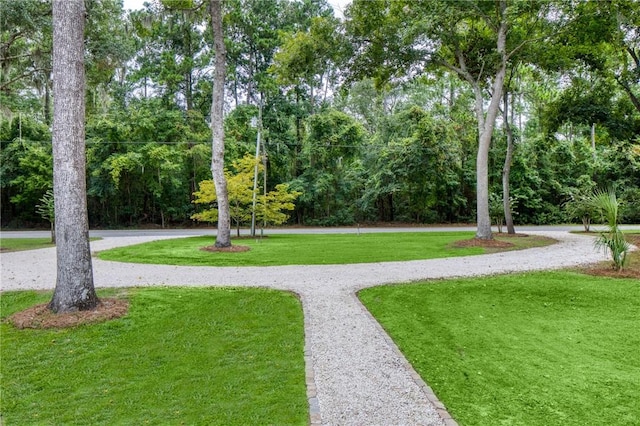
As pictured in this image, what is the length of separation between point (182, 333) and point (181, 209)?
72.3 feet

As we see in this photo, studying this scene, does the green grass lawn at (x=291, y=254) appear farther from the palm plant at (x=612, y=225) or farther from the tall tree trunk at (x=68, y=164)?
the tall tree trunk at (x=68, y=164)

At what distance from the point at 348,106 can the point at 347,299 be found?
29.0 metres

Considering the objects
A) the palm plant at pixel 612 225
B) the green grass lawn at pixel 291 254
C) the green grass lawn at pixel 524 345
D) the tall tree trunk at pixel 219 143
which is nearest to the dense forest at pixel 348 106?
the tall tree trunk at pixel 219 143

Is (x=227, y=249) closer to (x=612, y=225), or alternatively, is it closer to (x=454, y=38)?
(x=612, y=225)

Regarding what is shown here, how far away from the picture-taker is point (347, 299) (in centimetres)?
621

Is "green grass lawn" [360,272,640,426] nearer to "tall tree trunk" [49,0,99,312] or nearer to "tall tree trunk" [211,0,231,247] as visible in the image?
"tall tree trunk" [49,0,99,312]

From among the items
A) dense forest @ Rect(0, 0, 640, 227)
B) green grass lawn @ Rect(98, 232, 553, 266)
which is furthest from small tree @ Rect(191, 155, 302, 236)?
green grass lawn @ Rect(98, 232, 553, 266)

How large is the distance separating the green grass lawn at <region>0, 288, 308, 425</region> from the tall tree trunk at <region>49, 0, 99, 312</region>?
74cm

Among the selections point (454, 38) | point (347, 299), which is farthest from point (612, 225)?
A: point (454, 38)

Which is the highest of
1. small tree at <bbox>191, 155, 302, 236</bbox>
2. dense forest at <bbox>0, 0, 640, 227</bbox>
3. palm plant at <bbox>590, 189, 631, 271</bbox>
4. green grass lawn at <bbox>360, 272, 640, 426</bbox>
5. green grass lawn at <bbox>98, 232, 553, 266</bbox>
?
dense forest at <bbox>0, 0, 640, 227</bbox>

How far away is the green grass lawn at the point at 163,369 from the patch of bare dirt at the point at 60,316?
0.50 feet

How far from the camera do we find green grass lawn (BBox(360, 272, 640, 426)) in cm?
290

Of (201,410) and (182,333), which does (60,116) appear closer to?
(182,333)

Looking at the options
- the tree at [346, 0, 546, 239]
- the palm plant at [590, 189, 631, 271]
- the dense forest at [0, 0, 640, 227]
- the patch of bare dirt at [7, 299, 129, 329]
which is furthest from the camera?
the dense forest at [0, 0, 640, 227]
